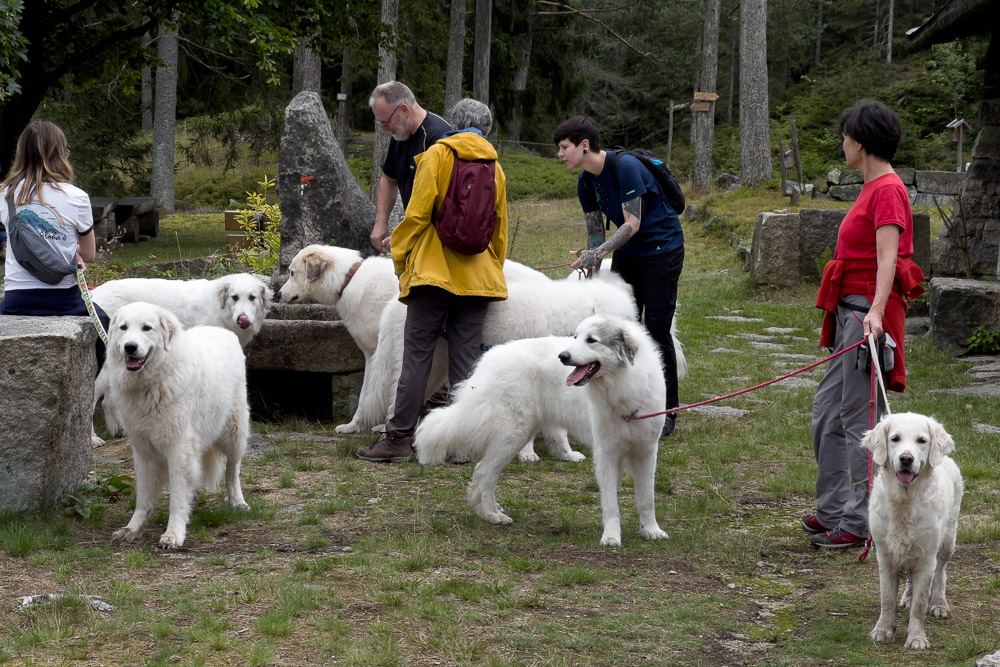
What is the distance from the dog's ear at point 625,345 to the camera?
15.6ft

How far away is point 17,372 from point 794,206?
16.7m

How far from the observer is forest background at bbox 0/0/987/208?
44.9 ft

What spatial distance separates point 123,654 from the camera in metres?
3.47

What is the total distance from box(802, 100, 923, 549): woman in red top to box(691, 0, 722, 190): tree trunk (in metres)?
21.0

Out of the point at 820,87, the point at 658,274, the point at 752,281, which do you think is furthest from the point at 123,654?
the point at 820,87

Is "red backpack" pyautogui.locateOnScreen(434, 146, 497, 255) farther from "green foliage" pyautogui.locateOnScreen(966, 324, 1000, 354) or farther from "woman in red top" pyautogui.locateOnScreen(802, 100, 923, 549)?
"green foliage" pyautogui.locateOnScreen(966, 324, 1000, 354)

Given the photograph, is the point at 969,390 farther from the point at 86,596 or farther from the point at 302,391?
the point at 86,596

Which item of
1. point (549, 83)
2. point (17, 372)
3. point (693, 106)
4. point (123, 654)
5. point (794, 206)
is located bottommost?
point (123, 654)

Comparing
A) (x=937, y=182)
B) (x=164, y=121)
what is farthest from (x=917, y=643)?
(x=937, y=182)

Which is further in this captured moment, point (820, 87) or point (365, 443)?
point (820, 87)

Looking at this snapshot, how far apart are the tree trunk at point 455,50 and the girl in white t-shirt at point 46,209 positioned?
19.2 metres

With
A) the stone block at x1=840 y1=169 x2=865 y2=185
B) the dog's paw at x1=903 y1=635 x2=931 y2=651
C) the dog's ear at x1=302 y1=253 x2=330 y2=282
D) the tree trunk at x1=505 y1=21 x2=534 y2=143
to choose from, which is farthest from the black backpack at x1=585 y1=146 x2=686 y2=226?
the tree trunk at x1=505 y1=21 x2=534 y2=143

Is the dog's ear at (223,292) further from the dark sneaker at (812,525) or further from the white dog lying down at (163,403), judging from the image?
the dark sneaker at (812,525)

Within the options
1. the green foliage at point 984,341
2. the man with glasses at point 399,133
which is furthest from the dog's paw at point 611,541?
the green foliage at point 984,341
